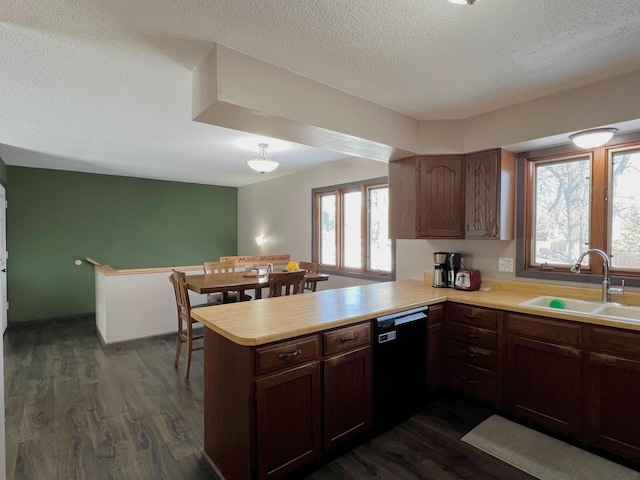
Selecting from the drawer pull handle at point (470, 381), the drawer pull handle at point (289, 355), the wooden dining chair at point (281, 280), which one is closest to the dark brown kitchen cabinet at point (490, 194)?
the drawer pull handle at point (470, 381)

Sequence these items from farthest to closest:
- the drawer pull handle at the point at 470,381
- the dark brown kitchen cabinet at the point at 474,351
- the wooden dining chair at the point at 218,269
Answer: the wooden dining chair at the point at 218,269 → the drawer pull handle at the point at 470,381 → the dark brown kitchen cabinet at the point at 474,351

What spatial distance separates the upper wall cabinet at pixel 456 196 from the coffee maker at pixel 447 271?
0.98 feet

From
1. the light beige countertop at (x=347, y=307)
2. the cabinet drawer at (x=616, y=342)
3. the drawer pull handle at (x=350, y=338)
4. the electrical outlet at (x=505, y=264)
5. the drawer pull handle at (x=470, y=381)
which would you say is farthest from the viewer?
the electrical outlet at (x=505, y=264)

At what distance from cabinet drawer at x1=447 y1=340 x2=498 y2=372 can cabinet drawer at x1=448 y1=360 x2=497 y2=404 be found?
0.04 metres

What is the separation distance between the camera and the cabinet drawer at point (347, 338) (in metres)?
1.96

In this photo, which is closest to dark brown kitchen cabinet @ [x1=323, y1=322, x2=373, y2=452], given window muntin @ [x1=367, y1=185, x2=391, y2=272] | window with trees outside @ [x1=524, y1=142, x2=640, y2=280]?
window with trees outside @ [x1=524, y1=142, x2=640, y2=280]

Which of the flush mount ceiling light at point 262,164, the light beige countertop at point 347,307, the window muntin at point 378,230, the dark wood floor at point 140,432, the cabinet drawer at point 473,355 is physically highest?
the flush mount ceiling light at point 262,164

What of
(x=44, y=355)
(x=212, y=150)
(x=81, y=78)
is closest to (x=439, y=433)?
(x=81, y=78)

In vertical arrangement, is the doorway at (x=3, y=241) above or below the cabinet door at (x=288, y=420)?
above

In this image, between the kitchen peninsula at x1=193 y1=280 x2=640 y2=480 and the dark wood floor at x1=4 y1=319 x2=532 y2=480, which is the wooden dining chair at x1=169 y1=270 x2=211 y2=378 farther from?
the kitchen peninsula at x1=193 y1=280 x2=640 y2=480

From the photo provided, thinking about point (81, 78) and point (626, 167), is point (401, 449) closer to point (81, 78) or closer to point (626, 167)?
point (626, 167)

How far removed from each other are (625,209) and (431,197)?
1.35m

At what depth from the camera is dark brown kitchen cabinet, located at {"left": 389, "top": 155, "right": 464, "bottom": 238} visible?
2996mm

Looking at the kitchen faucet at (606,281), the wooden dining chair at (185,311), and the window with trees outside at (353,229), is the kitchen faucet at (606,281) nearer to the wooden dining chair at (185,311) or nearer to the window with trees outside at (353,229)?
the window with trees outside at (353,229)
